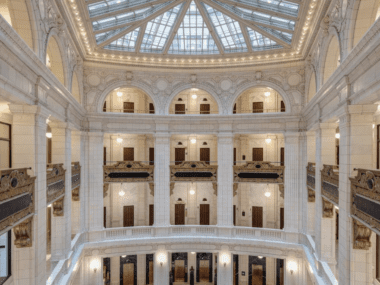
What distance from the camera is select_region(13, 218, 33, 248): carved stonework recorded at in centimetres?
1026

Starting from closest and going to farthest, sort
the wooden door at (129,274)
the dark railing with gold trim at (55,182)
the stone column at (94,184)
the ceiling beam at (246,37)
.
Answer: the dark railing with gold trim at (55,182) < the ceiling beam at (246,37) < the stone column at (94,184) < the wooden door at (129,274)

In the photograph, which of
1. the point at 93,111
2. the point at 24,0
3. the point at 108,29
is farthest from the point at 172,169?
the point at 24,0

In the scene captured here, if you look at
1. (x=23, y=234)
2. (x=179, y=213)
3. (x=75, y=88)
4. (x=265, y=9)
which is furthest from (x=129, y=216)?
(x=265, y=9)

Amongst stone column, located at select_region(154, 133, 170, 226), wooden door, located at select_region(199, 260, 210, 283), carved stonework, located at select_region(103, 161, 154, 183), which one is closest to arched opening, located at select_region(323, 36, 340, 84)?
stone column, located at select_region(154, 133, 170, 226)

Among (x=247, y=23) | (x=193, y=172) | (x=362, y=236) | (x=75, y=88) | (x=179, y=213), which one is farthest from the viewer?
→ (x=179, y=213)

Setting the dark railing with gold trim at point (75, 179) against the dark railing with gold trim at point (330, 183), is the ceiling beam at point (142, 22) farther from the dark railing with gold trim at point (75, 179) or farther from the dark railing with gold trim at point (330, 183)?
the dark railing with gold trim at point (330, 183)

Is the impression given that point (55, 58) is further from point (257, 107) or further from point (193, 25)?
point (257, 107)

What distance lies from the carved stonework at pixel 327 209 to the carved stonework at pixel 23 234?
12320mm

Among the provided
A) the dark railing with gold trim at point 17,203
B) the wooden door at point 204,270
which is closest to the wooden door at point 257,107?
the wooden door at point 204,270

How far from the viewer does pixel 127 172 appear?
70.4ft

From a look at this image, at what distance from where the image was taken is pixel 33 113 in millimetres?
10641

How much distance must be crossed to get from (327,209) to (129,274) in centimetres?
1670

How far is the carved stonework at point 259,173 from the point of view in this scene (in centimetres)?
2100

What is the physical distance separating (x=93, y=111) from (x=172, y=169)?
6.42 m
